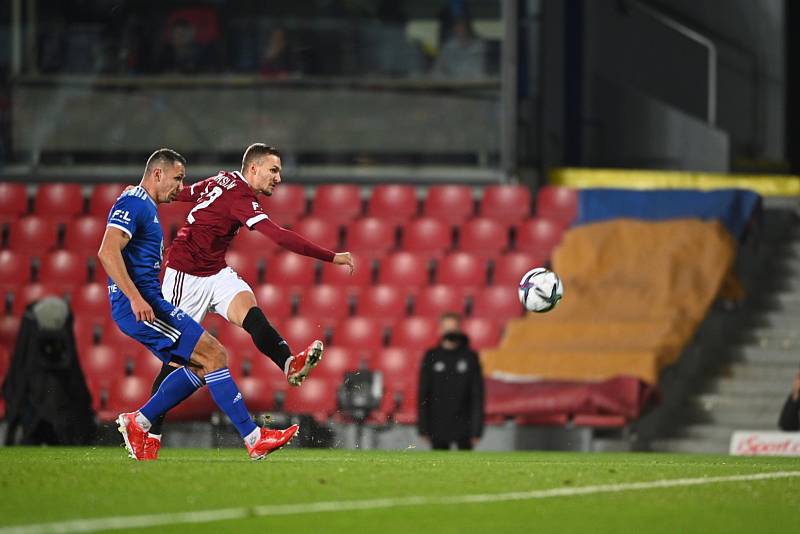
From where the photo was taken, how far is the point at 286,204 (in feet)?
54.6

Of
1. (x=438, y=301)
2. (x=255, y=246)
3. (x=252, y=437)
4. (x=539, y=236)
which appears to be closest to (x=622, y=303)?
(x=539, y=236)

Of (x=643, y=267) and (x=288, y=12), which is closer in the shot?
(x=643, y=267)

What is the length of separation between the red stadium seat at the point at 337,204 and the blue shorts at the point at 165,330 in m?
7.76

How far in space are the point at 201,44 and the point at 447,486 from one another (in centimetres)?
1056

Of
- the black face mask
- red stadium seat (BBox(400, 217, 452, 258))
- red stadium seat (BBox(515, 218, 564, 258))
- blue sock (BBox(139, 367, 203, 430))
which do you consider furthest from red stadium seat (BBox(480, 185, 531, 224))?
blue sock (BBox(139, 367, 203, 430))

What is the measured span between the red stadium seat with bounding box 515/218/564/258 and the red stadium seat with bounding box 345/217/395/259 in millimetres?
1223

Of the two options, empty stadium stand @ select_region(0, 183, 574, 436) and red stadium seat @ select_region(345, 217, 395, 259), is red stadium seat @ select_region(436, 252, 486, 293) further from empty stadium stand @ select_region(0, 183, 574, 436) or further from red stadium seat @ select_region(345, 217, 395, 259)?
red stadium seat @ select_region(345, 217, 395, 259)

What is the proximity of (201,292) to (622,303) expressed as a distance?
6620 millimetres

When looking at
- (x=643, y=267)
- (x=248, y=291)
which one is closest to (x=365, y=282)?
(x=643, y=267)

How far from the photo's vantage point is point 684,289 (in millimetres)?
15430

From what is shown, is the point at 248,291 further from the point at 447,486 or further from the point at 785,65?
the point at 785,65

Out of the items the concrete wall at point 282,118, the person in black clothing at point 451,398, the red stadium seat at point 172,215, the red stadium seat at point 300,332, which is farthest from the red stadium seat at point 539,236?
the red stadium seat at point 172,215

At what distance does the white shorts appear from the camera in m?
9.46

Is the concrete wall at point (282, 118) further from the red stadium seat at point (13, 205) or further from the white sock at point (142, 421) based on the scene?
the white sock at point (142, 421)
